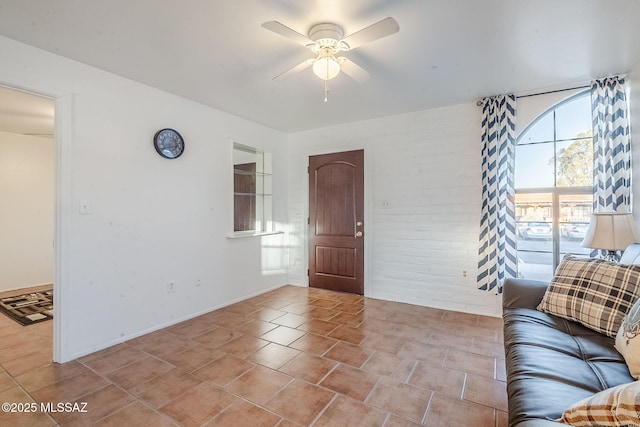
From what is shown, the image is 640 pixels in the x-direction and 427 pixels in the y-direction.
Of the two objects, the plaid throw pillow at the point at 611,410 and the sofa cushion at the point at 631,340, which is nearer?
the plaid throw pillow at the point at 611,410

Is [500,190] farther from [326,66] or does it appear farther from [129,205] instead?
[129,205]

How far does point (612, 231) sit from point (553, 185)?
0.95 metres

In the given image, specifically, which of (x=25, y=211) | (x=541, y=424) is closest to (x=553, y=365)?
(x=541, y=424)

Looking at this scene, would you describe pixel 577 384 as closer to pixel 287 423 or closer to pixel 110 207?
pixel 287 423

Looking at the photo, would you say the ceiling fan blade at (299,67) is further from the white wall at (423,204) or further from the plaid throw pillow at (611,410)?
the plaid throw pillow at (611,410)

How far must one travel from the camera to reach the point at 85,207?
8.19 feet

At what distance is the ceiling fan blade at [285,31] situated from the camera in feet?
5.48

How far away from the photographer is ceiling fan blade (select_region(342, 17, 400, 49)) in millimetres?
1625

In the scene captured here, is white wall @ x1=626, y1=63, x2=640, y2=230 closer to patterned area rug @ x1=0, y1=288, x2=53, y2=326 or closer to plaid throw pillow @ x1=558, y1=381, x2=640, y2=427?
plaid throw pillow @ x1=558, y1=381, x2=640, y2=427

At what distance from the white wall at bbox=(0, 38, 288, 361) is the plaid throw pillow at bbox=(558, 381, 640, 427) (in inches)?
123

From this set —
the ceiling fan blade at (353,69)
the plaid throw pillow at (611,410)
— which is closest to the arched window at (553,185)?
the ceiling fan blade at (353,69)

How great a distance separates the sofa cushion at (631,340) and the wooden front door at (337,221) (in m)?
2.85

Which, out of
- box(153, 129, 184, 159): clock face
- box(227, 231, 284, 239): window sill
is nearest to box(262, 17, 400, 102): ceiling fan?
box(153, 129, 184, 159): clock face

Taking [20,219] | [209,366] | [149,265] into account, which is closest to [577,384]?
[209,366]
